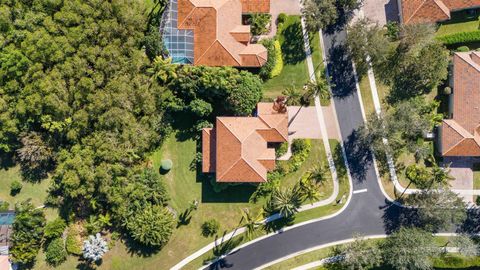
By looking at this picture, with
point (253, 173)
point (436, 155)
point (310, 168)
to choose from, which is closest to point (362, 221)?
point (310, 168)

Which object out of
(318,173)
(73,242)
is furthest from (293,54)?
(73,242)

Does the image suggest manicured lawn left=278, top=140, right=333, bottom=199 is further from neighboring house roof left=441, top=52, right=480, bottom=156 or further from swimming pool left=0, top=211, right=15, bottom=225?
swimming pool left=0, top=211, right=15, bottom=225

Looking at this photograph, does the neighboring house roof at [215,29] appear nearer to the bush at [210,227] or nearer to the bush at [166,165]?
the bush at [166,165]

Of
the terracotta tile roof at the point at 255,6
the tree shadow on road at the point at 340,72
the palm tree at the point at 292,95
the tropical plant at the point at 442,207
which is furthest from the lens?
the tree shadow on road at the point at 340,72

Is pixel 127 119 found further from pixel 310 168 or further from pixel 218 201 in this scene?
pixel 310 168

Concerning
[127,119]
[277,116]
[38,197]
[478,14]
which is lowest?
[38,197]

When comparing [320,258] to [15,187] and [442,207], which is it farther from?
[15,187]

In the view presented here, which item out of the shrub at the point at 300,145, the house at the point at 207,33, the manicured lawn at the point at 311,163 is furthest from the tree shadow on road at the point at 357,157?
the house at the point at 207,33
